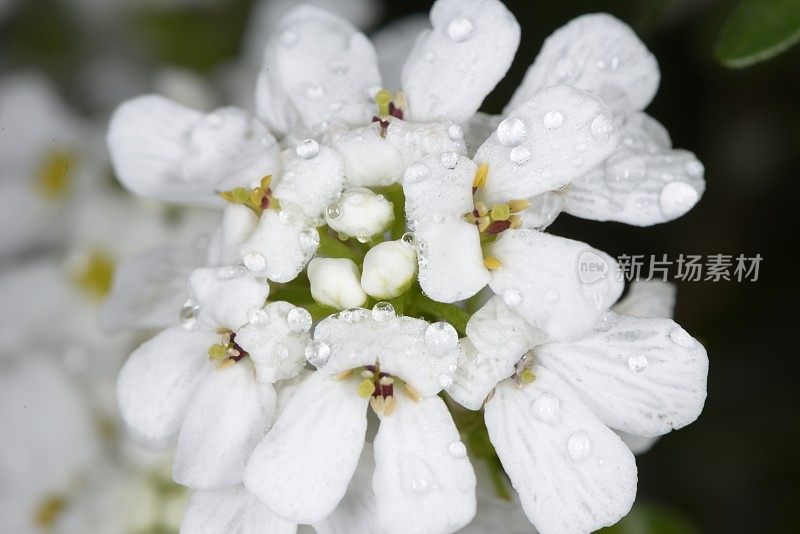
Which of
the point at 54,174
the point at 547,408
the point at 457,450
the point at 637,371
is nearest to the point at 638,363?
the point at 637,371

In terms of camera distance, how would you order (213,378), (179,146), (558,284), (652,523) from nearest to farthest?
(558,284)
(213,378)
(179,146)
(652,523)

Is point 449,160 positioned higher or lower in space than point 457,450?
higher

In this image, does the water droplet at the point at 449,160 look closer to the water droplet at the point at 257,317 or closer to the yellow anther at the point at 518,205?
the yellow anther at the point at 518,205

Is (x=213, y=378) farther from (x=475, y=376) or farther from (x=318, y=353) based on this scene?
(x=475, y=376)

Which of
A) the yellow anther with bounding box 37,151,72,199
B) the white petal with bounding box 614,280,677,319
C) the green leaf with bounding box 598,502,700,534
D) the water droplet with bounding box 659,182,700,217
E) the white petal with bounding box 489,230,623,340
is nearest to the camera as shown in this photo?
the white petal with bounding box 489,230,623,340

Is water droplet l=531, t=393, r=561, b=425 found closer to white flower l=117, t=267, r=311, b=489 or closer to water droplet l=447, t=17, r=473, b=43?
white flower l=117, t=267, r=311, b=489

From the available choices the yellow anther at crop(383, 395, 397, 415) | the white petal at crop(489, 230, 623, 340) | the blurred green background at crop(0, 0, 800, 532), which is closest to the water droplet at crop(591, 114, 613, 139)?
the white petal at crop(489, 230, 623, 340)
